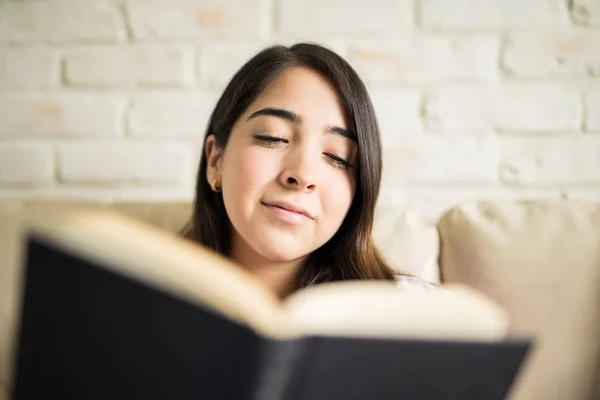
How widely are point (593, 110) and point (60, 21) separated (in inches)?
47.4

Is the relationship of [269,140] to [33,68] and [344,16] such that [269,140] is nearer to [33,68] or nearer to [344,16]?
[344,16]

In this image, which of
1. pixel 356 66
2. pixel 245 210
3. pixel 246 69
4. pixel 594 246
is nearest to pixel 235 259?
pixel 245 210

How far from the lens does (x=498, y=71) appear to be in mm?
1212

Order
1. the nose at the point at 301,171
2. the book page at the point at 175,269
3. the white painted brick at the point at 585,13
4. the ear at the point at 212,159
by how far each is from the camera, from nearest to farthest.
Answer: the book page at the point at 175,269, the nose at the point at 301,171, the ear at the point at 212,159, the white painted brick at the point at 585,13

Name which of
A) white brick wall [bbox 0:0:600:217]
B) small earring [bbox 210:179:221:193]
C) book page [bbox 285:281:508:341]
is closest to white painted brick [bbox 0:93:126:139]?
white brick wall [bbox 0:0:600:217]

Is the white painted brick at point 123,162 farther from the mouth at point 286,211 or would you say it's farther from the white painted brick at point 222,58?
the mouth at point 286,211

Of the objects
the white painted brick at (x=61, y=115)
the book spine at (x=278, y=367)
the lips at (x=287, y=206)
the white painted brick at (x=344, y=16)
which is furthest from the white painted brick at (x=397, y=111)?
the book spine at (x=278, y=367)

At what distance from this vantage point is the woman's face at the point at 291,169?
849 millimetres

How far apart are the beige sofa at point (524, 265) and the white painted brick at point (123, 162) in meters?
0.20

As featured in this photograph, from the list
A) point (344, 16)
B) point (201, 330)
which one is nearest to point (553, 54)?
point (344, 16)

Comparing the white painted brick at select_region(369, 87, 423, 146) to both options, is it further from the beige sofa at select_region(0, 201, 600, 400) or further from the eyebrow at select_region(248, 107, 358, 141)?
the eyebrow at select_region(248, 107, 358, 141)

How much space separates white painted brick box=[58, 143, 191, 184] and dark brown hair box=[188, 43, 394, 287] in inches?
9.3

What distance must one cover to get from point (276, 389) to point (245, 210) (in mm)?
475

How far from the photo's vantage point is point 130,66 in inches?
49.7
